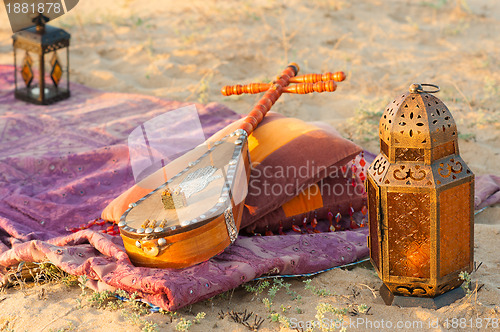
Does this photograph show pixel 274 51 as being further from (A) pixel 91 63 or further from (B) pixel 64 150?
(B) pixel 64 150

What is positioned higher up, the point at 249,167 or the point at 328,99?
the point at 249,167

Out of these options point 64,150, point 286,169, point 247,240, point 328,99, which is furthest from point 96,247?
point 328,99

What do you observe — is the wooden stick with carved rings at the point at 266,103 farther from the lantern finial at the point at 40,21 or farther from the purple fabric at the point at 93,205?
the lantern finial at the point at 40,21

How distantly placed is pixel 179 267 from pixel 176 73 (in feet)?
10.3

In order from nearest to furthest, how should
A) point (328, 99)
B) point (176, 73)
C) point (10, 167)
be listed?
point (10, 167) < point (328, 99) < point (176, 73)

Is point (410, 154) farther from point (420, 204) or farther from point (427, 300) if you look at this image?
point (427, 300)

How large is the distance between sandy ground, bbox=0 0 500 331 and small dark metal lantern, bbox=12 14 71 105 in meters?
0.42

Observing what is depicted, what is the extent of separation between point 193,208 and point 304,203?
0.74m

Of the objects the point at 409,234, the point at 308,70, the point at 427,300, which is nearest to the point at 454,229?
the point at 409,234

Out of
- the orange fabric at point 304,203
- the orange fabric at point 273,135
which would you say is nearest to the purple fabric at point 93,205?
the orange fabric at point 304,203

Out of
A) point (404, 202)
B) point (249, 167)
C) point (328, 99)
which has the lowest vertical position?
point (328, 99)

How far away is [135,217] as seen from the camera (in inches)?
102

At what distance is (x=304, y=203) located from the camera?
3.08 metres

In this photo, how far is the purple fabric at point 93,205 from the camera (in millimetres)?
2462
